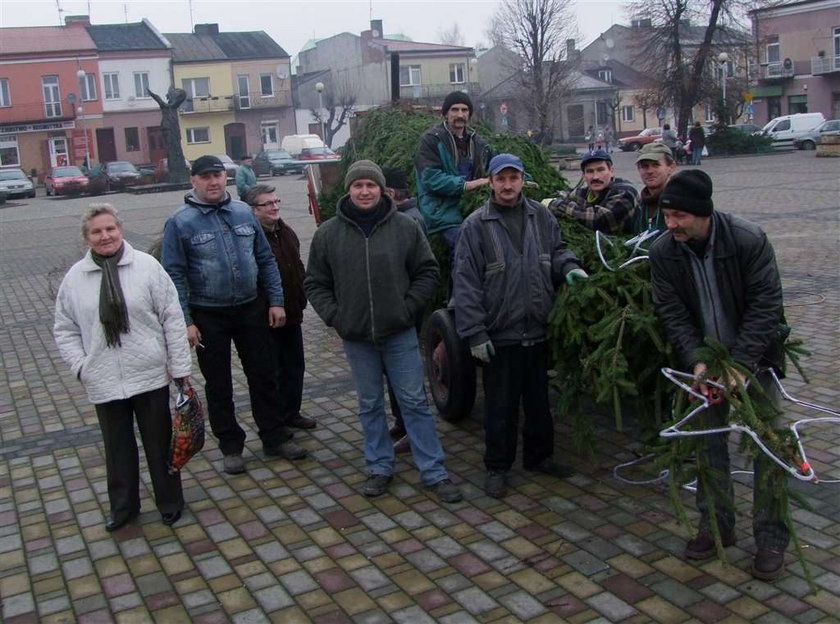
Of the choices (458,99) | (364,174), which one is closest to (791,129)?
(458,99)

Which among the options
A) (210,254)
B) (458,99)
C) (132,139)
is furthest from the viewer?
(132,139)

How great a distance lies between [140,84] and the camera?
206ft

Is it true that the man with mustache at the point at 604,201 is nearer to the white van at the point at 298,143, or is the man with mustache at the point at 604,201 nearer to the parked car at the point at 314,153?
the parked car at the point at 314,153

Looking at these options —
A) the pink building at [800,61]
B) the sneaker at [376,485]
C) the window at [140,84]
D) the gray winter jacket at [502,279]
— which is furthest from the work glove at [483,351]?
the window at [140,84]

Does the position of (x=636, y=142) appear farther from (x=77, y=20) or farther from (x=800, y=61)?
(x=77, y=20)

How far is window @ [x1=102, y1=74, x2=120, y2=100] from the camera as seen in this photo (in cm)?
6109

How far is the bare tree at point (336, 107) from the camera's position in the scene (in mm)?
66000

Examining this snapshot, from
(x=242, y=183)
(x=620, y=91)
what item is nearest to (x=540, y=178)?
(x=242, y=183)

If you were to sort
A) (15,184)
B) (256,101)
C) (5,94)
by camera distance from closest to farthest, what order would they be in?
(15,184) → (5,94) → (256,101)

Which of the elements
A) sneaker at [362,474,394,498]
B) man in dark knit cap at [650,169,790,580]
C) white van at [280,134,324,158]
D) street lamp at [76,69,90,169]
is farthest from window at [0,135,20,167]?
man in dark knit cap at [650,169,790,580]

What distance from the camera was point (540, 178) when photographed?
24.5ft

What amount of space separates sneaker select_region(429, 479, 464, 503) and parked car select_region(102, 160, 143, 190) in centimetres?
3986

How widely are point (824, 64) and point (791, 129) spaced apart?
15.8 metres

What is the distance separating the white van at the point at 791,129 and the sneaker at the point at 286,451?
39987 mm
